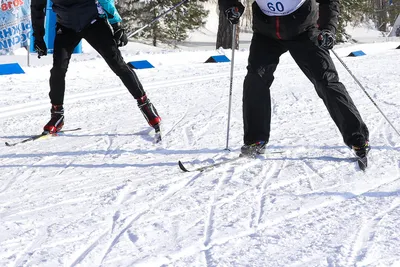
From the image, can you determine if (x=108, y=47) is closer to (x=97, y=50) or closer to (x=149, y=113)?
(x=97, y=50)

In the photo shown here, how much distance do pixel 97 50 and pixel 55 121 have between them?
0.79 metres

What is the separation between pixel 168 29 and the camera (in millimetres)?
24750

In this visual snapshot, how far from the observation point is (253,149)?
3.75 m

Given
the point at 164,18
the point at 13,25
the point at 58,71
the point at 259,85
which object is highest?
the point at 259,85

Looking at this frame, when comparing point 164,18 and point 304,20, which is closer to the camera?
point 304,20

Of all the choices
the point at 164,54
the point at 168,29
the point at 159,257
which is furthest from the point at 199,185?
the point at 168,29

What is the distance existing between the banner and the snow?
150 inches

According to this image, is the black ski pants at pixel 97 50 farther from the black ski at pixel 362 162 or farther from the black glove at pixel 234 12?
the black ski at pixel 362 162

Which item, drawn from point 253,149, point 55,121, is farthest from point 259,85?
point 55,121

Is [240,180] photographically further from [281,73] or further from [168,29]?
[168,29]

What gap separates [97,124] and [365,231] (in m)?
→ 3.38

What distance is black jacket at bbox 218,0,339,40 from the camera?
3.33 m

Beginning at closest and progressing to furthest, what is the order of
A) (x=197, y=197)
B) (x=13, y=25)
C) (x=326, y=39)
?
(x=197, y=197), (x=326, y=39), (x=13, y=25)

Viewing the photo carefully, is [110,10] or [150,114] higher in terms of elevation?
[110,10]
